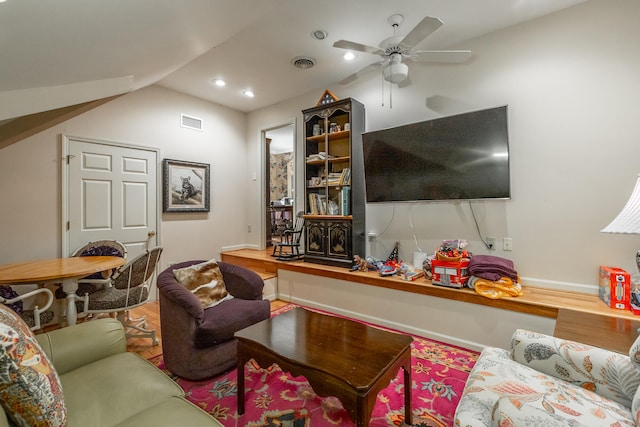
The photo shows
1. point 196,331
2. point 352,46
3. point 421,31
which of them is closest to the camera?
point 196,331

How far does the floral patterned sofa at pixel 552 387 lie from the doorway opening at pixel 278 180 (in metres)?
3.60

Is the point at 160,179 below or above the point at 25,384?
above

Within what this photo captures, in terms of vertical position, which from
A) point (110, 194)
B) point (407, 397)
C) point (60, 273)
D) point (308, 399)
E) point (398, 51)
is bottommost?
point (308, 399)

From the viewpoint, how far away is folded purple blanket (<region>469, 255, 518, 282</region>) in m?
2.47

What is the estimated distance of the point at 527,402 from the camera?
1120 millimetres

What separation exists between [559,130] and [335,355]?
267 centimetres

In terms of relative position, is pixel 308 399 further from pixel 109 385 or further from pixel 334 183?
pixel 334 183

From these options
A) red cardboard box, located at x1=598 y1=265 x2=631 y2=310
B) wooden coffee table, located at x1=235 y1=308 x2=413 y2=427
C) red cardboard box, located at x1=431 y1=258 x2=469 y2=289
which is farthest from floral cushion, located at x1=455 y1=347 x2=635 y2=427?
red cardboard box, located at x1=598 y1=265 x2=631 y2=310

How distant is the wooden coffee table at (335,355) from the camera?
126 cm

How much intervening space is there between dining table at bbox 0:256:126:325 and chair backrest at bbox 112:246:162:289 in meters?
0.12

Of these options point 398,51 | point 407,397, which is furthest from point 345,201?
point 407,397

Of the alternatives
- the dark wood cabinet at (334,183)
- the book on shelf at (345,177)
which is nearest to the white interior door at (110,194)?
the dark wood cabinet at (334,183)

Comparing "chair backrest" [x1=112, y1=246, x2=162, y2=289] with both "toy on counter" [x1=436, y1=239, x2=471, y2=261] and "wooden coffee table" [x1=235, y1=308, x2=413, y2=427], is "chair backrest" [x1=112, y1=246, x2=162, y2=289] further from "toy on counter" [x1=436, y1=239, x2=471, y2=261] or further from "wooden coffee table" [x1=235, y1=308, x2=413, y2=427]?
"toy on counter" [x1=436, y1=239, x2=471, y2=261]

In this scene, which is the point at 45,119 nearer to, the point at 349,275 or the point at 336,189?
the point at 336,189
